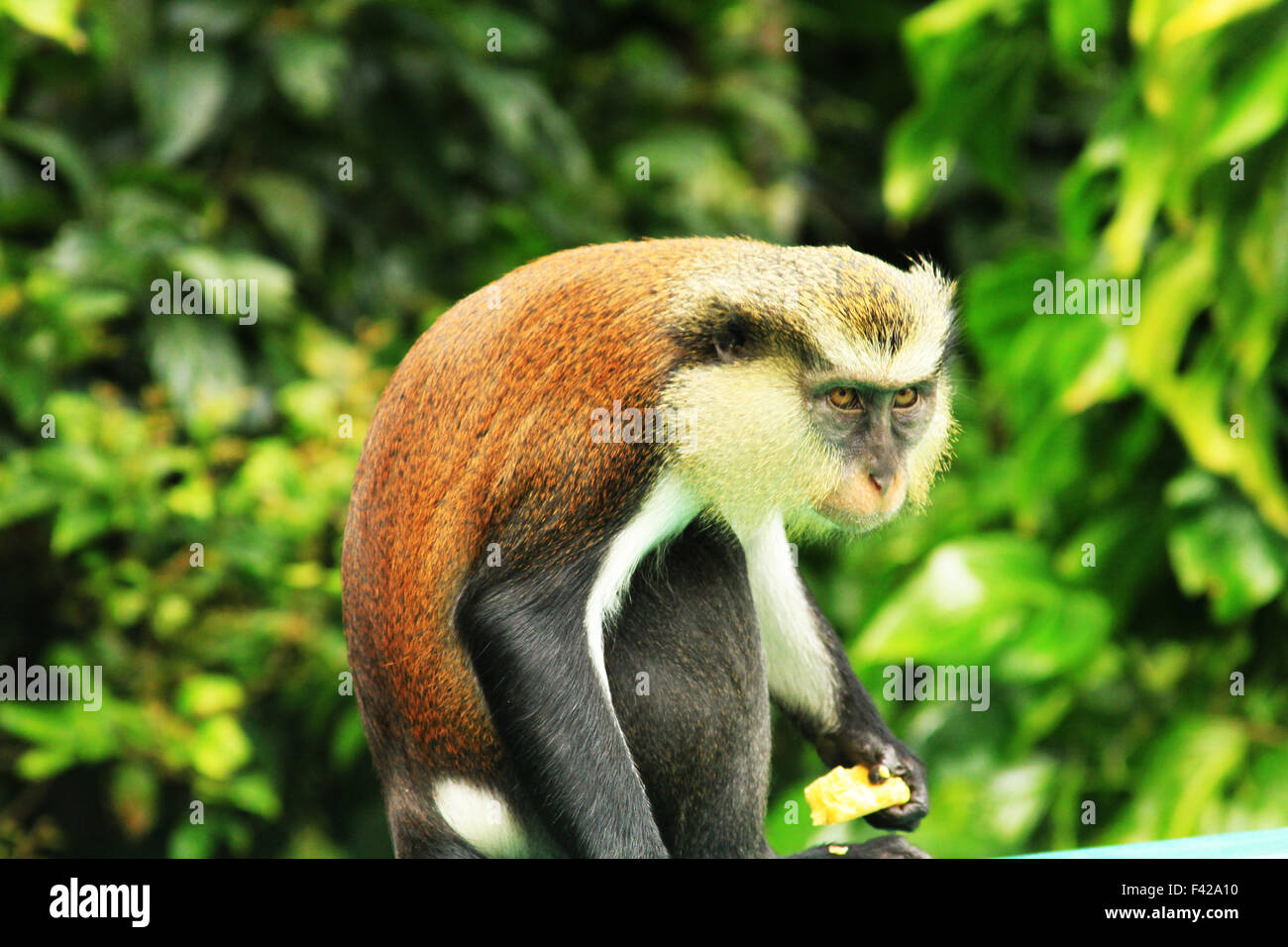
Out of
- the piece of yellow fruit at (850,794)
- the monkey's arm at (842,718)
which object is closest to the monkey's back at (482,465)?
the piece of yellow fruit at (850,794)

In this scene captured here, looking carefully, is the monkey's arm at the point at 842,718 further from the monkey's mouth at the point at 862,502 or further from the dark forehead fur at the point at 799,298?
the dark forehead fur at the point at 799,298

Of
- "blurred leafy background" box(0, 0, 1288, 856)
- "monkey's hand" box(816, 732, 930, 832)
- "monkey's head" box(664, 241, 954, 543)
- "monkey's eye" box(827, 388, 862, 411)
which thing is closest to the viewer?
"monkey's head" box(664, 241, 954, 543)

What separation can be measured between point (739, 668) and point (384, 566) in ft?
2.29

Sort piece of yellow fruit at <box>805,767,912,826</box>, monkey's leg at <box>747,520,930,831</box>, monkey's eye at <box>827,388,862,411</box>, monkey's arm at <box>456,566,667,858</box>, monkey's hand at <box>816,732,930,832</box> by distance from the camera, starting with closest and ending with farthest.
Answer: monkey's arm at <box>456,566,667,858</box>
monkey's eye at <box>827,388,862,411</box>
piece of yellow fruit at <box>805,767,912,826</box>
monkey's hand at <box>816,732,930,832</box>
monkey's leg at <box>747,520,930,831</box>

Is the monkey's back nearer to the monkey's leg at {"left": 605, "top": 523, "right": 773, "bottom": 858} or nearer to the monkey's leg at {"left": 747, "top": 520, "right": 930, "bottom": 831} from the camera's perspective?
the monkey's leg at {"left": 605, "top": 523, "right": 773, "bottom": 858}

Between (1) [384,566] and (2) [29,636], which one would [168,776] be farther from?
(1) [384,566]

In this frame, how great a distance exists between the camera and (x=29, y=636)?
210 inches

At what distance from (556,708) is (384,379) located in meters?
3.33

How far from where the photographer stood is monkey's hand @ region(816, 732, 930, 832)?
9.64 feet

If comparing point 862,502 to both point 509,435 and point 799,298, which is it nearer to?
point 799,298

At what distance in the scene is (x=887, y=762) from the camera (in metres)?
3.02

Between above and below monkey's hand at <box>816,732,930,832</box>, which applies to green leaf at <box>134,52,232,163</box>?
above

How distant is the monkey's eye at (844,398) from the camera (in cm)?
263

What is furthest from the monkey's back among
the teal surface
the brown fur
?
the teal surface
